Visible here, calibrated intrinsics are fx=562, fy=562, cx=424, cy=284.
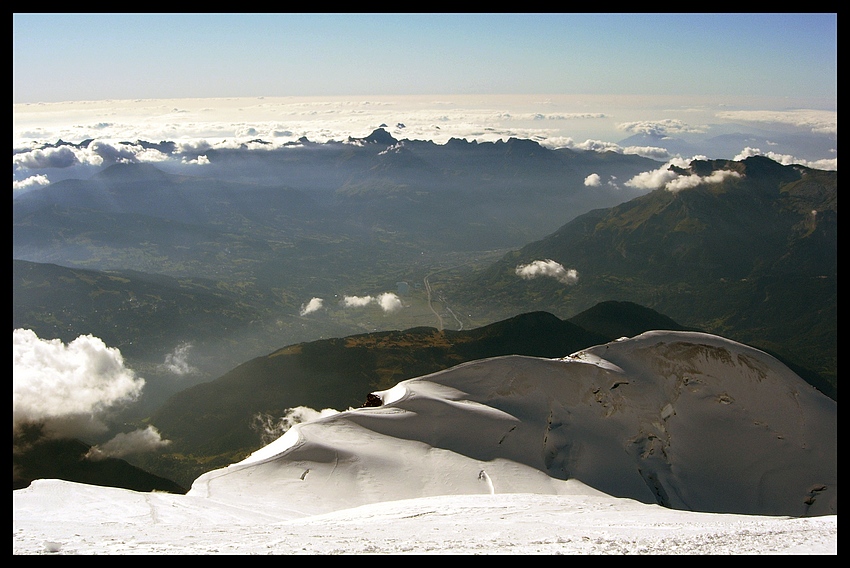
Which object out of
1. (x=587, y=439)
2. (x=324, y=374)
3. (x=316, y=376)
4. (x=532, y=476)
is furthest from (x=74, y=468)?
(x=532, y=476)

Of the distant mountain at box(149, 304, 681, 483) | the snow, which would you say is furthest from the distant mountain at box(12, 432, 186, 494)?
the snow

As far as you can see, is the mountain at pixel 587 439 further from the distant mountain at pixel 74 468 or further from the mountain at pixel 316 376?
the distant mountain at pixel 74 468

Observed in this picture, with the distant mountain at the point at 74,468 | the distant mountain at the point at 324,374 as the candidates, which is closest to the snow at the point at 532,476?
the distant mountain at the point at 324,374

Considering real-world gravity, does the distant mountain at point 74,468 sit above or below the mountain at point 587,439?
below

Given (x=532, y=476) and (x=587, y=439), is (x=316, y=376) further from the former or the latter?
(x=532, y=476)

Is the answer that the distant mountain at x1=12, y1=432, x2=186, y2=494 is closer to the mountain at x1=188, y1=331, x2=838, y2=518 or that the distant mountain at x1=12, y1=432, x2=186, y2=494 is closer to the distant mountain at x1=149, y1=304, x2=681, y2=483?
the distant mountain at x1=149, y1=304, x2=681, y2=483
